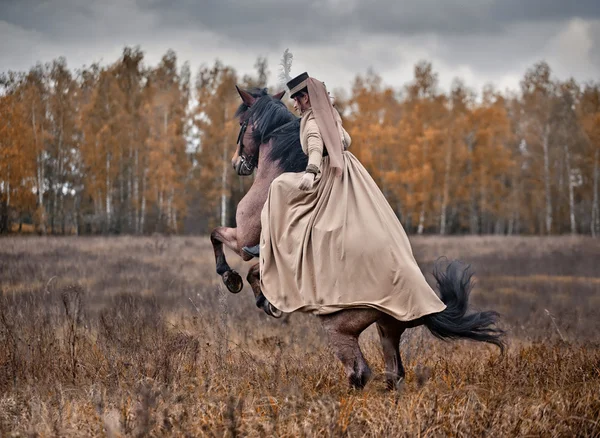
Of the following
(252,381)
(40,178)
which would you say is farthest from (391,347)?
(40,178)

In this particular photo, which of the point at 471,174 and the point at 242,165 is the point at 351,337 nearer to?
the point at 242,165

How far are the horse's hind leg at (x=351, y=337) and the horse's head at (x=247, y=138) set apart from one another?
6.74ft

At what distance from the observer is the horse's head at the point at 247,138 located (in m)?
6.12

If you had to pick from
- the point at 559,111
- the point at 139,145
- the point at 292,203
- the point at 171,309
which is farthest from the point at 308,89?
the point at 559,111

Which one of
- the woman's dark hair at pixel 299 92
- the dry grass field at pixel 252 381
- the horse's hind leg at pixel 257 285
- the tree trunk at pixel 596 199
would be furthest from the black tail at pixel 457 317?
the tree trunk at pixel 596 199

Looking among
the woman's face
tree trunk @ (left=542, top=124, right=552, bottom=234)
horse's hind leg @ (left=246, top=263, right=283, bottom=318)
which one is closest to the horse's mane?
the woman's face

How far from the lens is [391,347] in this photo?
16.2 feet

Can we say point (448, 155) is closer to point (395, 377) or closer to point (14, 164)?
point (14, 164)

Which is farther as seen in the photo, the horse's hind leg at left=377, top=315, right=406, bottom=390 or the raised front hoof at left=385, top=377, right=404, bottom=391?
the horse's hind leg at left=377, top=315, right=406, bottom=390

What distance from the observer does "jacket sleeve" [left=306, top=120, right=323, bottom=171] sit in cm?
480

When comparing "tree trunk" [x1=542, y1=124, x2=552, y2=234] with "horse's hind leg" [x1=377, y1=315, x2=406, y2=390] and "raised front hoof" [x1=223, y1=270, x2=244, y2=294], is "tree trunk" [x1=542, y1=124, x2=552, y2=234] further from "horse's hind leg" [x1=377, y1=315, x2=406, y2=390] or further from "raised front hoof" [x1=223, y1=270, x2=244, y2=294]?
"horse's hind leg" [x1=377, y1=315, x2=406, y2=390]

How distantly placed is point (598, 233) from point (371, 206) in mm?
33054

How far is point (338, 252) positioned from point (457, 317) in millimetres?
1007

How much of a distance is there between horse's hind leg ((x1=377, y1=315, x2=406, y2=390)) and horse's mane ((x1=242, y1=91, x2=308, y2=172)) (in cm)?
157
